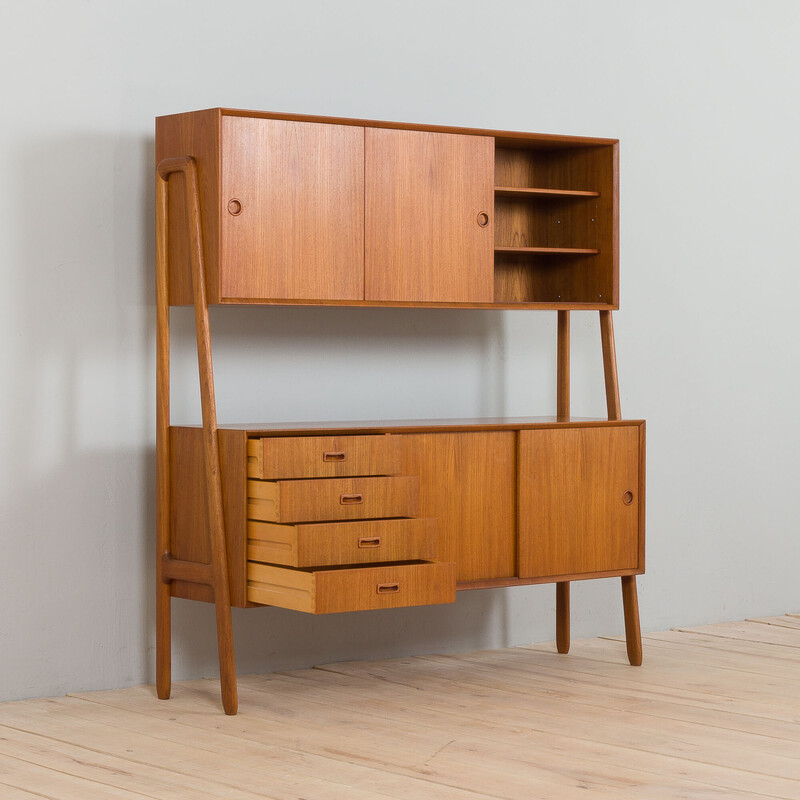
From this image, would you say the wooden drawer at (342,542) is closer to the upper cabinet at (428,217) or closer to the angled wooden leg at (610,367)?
the upper cabinet at (428,217)

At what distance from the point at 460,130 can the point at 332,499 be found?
1.16m

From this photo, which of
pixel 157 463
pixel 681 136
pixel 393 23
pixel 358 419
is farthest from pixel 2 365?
pixel 681 136

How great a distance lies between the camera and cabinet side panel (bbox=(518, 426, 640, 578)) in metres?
3.78

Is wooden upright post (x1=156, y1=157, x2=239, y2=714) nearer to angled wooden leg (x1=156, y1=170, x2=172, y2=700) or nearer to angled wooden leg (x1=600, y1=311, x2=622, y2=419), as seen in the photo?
angled wooden leg (x1=156, y1=170, x2=172, y2=700)

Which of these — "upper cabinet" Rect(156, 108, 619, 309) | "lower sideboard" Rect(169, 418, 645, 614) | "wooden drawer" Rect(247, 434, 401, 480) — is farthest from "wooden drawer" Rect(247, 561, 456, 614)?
"upper cabinet" Rect(156, 108, 619, 309)

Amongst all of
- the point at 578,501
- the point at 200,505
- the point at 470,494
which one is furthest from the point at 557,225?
the point at 200,505

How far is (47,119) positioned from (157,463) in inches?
38.7

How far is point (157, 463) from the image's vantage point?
11.8 ft

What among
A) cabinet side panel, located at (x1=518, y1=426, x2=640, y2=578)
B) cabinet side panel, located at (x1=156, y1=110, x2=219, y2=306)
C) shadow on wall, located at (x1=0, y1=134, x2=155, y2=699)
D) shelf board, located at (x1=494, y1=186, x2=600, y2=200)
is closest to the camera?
cabinet side panel, located at (x1=156, y1=110, x2=219, y2=306)

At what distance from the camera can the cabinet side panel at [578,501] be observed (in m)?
3.78

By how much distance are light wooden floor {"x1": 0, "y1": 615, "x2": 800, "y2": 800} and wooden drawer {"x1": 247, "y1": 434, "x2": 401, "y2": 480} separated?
624 mm

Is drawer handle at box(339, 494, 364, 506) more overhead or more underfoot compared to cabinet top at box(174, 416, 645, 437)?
more underfoot

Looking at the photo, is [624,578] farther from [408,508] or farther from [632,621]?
[408,508]

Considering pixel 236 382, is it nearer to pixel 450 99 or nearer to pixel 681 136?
pixel 450 99
